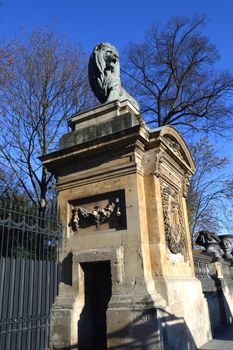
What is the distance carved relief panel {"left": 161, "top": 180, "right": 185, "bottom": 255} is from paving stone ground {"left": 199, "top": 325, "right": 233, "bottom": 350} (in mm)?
1779

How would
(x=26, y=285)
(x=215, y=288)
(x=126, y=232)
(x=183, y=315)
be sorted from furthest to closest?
1. (x=215, y=288)
2. (x=183, y=315)
3. (x=126, y=232)
4. (x=26, y=285)

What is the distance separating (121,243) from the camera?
519cm

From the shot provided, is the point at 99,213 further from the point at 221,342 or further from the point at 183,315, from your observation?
the point at 221,342

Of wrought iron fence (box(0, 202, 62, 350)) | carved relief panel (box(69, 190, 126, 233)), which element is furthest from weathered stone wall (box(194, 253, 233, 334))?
wrought iron fence (box(0, 202, 62, 350))

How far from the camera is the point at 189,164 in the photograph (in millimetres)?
7355

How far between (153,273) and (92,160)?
2.34m

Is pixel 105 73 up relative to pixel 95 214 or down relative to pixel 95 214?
Answer: up

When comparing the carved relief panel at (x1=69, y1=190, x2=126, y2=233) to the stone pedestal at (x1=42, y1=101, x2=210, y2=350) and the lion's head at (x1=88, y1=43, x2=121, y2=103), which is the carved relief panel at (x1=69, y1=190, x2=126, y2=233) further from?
the lion's head at (x1=88, y1=43, x2=121, y2=103)

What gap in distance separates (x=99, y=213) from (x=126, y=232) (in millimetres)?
676

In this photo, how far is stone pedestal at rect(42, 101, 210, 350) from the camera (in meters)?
4.68

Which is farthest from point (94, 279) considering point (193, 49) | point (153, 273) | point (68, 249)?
point (193, 49)

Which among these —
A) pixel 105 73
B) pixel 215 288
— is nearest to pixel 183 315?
pixel 105 73

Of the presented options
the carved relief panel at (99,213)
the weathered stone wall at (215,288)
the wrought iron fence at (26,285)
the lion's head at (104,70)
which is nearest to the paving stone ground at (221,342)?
the weathered stone wall at (215,288)

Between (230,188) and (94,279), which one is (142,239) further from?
(230,188)
